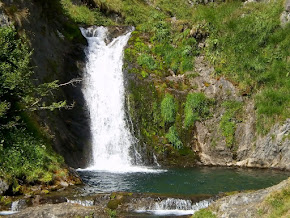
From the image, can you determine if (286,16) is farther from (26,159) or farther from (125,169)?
(26,159)

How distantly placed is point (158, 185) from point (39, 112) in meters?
7.42

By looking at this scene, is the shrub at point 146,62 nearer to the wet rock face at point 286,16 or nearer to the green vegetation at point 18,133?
the wet rock face at point 286,16

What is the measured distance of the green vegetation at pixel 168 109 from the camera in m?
22.9

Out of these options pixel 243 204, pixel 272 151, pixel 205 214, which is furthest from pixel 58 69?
pixel 243 204

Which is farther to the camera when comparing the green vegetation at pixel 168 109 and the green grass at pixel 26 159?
the green vegetation at pixel 168 109

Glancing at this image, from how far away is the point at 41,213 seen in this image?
9.81 metres

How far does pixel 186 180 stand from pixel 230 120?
722cm

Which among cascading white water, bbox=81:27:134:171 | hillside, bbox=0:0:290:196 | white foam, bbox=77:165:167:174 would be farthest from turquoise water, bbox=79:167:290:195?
cascading white water, bbox=81:27:134:171

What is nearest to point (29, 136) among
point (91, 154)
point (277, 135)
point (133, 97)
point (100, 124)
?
point (91, 154)

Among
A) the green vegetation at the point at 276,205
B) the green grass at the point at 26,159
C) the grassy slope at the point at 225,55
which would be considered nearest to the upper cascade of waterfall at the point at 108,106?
the grassy slope at the point at 225,55

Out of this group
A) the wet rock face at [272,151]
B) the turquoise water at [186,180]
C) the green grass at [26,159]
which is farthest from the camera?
the wet rock face at [272,151]

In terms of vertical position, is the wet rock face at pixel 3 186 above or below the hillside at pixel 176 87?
below

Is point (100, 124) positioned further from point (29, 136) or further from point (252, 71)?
point (252, 71)

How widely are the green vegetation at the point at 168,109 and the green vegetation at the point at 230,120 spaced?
3351 mm
